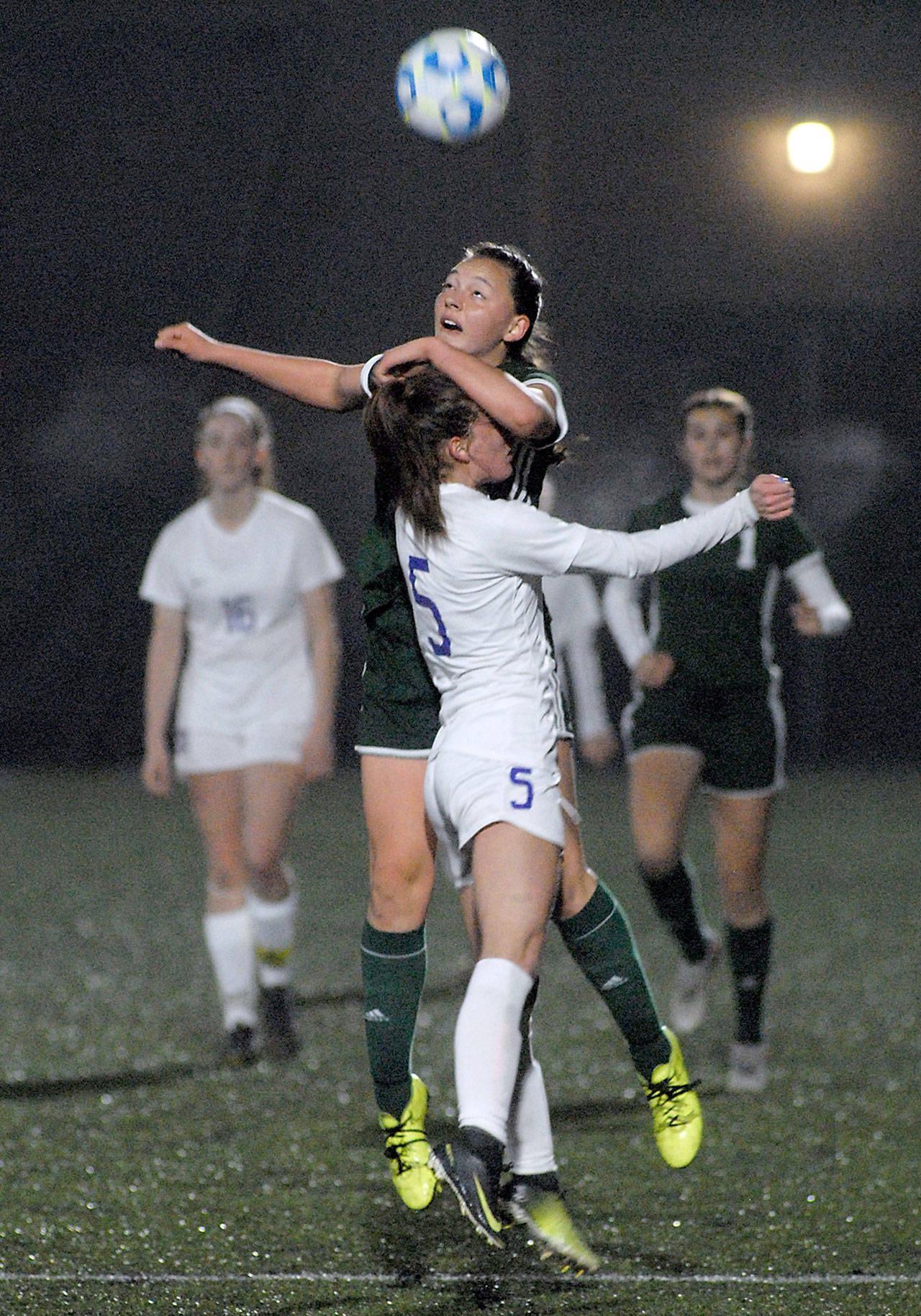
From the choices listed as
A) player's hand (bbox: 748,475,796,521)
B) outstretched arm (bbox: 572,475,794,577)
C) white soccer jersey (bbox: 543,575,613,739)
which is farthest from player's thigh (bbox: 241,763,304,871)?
player's hand (bbox: 748,475,796,521)

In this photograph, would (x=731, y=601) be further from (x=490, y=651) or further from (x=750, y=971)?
(x=490, y=651)

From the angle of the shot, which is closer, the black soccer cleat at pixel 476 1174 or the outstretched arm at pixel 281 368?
the black soccer cleat at pixel 476 1174

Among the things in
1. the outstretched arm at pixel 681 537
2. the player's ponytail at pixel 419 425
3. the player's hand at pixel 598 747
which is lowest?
the player's hand at pixel 598 747

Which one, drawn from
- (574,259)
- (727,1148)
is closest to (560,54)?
(574,259)

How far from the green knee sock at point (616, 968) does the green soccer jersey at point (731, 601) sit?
1946 millimetres

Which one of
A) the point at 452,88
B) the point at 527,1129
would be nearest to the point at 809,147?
the point at 452,88

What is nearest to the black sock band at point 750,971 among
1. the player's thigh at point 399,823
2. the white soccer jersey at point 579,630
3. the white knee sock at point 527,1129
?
the white soccer jersey at point 579,630

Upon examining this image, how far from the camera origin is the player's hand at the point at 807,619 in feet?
16.8

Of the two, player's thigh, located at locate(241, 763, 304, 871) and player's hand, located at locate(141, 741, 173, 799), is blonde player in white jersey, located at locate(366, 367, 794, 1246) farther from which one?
player's hand, located at locate(141, 741, 173, 799)

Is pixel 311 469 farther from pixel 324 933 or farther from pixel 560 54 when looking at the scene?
pixel 324 933

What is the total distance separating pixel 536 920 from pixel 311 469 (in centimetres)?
1084

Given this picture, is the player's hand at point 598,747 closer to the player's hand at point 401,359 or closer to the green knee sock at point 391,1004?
the green knee sock at point 391,1004

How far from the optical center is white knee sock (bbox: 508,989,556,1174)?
11.4 feet

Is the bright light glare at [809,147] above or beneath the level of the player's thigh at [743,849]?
above
